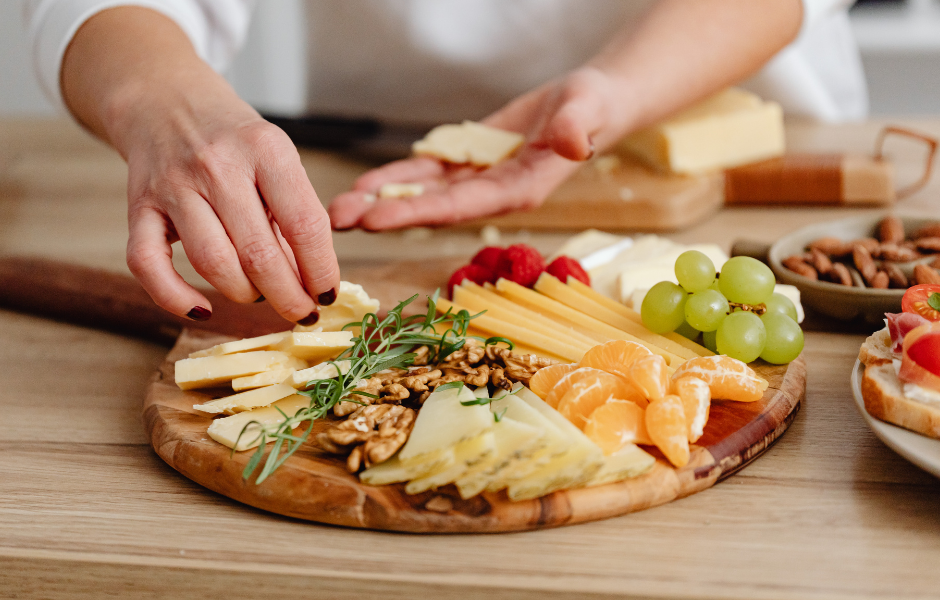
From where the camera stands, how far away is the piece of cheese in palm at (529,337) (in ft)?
3.88

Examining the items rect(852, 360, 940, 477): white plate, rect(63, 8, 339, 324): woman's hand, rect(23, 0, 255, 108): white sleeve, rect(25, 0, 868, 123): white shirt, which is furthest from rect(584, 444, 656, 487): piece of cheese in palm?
rect(25, 0, 868, 123): white shirt

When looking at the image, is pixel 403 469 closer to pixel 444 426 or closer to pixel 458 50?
pixel 444 426

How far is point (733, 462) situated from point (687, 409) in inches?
3.5

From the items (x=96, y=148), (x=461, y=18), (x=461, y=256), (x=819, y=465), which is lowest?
(x=96, y=148)

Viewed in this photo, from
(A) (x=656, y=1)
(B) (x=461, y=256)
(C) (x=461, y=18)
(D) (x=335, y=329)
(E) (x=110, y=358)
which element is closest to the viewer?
(D) (x=335, y=329)

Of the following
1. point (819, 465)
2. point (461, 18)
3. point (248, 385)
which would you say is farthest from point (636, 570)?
point (461, 18)

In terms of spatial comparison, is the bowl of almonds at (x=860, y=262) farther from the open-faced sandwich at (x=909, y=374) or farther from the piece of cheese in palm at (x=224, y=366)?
the piece of cheese in palm at (x=224, y=366)

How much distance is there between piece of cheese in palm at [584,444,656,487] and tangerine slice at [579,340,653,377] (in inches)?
4.7

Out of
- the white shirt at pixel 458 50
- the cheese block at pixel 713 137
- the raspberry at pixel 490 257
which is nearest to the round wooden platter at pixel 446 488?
the raspberry at pixel 490 257

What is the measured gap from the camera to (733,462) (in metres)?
0.97

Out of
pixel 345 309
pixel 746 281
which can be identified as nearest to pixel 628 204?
pixel 746 281

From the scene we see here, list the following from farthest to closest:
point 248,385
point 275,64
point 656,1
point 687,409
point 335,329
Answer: point 275,64
point 656,1
point 335,329
point 248,385
point 687,409

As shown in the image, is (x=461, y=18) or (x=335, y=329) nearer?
(x=335, y=329)

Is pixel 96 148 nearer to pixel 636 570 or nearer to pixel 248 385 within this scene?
pixel 248 385
